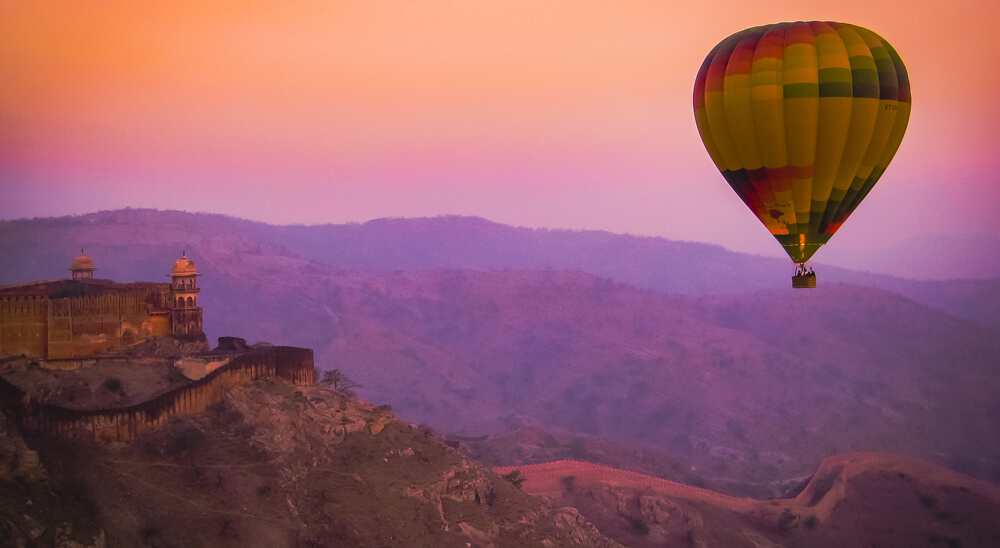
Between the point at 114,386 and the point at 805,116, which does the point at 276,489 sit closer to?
the point at 114,386

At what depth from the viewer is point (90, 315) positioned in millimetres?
24891

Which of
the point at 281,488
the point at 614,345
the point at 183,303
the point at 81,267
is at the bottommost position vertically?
the point at 614,345

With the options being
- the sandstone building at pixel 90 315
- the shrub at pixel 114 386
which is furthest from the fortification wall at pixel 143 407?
the sandstone building at pixel 90 315

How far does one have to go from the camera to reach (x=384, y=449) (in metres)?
24.5

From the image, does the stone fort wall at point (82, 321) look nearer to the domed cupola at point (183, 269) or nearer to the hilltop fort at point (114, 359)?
the hilltop fort at point (114, 359)

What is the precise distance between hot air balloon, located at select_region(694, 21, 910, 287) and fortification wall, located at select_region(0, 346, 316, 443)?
13721 millimetres

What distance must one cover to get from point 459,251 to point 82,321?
367 ft

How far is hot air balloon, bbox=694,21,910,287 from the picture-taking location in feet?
78.1

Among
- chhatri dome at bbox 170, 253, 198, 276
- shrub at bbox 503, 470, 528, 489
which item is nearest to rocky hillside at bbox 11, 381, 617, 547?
chhatri dome at bbox 170, 253, 198, 276

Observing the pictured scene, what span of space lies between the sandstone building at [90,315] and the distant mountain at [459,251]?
53501 mm

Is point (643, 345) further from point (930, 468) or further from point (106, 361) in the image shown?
point (106, 361)

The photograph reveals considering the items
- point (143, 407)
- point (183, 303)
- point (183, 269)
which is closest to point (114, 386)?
point (143, 407)

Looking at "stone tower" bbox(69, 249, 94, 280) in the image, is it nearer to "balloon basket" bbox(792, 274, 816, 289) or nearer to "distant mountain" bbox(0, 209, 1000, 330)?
"balloon basket" bbox(792, 274, 816, 289)

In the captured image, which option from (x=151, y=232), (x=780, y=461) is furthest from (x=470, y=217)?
(x=780, y=461)
